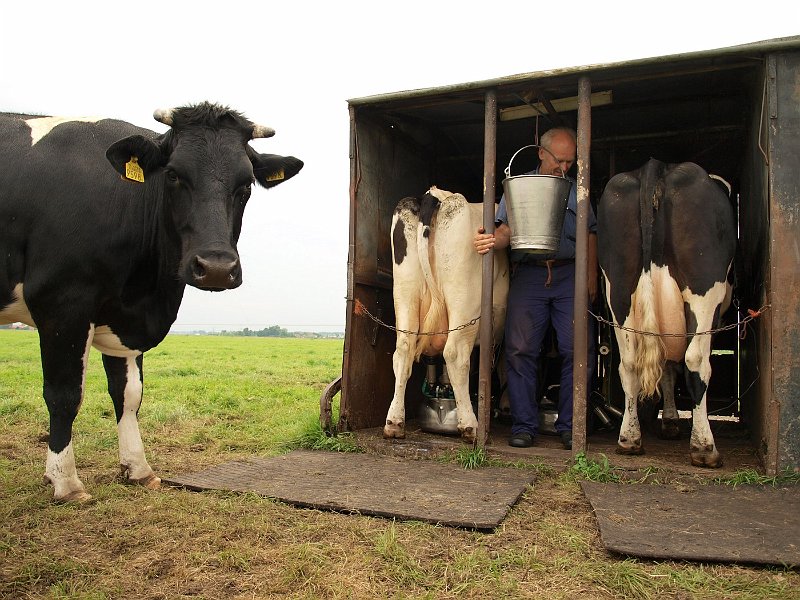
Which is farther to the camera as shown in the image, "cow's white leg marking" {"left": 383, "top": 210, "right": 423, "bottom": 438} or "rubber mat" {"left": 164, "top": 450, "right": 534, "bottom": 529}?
"cow's white leg marking" {"left": 383, "top": 210, "right": 423, "bottom": 438}

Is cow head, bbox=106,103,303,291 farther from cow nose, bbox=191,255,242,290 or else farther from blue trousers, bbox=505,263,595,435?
blue trousers, bbox=505,263,595,435

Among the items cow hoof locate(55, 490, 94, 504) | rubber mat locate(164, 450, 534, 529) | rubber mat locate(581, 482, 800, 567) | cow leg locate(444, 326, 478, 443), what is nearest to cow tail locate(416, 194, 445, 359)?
cow leg locate(444, 326, 478, 443)

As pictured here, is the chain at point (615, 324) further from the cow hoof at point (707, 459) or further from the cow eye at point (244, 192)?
the cow eye at point (244, 192)

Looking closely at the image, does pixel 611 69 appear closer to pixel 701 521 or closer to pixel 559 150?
pixel 559 150

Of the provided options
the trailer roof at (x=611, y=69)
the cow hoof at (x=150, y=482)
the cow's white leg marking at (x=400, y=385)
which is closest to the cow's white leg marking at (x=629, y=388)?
the trailer roof at (x=611, y=69)

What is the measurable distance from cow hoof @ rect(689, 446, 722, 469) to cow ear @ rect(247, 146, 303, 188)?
3.52 meters

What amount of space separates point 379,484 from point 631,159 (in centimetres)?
541

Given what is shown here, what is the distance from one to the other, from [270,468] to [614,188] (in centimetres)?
332

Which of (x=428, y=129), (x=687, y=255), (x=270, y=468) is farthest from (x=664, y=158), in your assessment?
(x=270, y=468)

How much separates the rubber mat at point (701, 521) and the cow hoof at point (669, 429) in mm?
1600

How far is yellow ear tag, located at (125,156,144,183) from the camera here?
13.8ft

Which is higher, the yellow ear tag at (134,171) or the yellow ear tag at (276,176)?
the yellow ear tag at (276,176)

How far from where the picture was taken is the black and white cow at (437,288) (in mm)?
5691

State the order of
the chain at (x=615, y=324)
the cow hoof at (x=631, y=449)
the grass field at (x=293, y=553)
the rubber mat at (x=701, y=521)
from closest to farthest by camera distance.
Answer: the grass field at (x=293, y=553) → the rubber mat at (x=701, y=521) → the chain at (x=615, y=324) → the cow hoof at (x=631, y=449)
